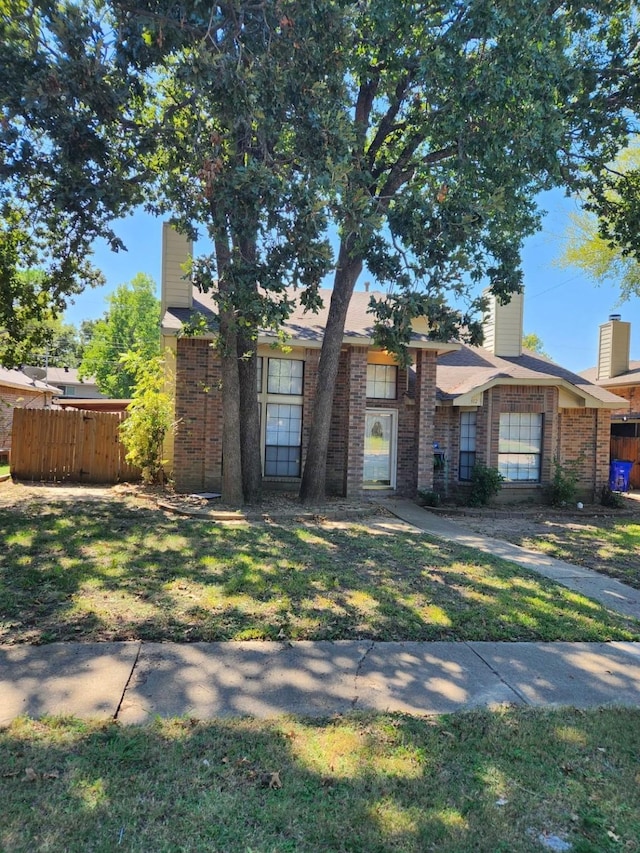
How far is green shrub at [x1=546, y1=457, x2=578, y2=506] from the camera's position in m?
13.9

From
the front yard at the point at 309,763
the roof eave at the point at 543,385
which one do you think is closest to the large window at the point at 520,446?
the roof eave at the point at 543,385

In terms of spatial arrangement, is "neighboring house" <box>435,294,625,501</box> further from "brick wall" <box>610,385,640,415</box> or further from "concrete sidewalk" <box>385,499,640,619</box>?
"brick wall" <box>610,385,640,415</box>

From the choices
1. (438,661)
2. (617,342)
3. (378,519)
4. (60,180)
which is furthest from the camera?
(617,342)

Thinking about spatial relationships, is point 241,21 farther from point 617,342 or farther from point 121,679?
point 617,342

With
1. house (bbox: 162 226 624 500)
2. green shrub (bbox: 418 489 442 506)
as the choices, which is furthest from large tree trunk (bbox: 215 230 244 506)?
green shrub (bbox: 418 489 442 506)

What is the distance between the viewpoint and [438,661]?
4418 mm

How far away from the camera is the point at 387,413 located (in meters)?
13.9

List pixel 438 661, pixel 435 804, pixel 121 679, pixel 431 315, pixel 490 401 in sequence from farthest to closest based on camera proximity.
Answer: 1. pixel 490 401
2. pixel 431 315
3. pixel 438 661
4. pixel 121 679
5. pixel 435 804

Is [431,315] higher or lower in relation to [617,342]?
lower

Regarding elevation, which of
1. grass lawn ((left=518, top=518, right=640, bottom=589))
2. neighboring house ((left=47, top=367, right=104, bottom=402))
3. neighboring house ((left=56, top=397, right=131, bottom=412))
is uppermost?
neighboring house ((left=47, top=367, right=104, bottom=402))

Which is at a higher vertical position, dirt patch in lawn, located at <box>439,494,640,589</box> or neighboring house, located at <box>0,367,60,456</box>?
neighboring house, located at <box>0,367,60,456</box>

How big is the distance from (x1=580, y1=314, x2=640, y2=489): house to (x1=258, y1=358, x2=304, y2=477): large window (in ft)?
39.7

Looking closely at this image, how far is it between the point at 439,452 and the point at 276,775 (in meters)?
12.0

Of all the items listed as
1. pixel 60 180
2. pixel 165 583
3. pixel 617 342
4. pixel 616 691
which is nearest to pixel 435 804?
pixel 616 691
